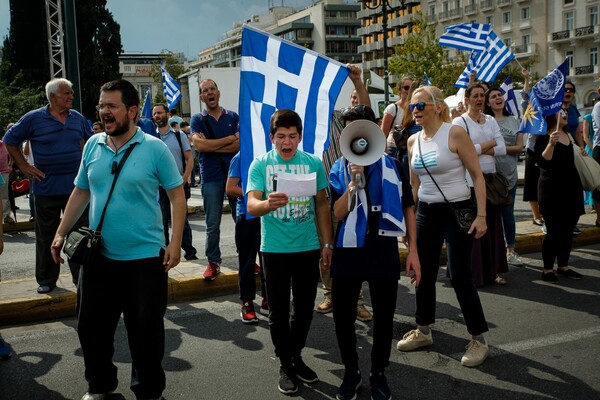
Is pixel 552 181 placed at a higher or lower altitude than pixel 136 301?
higher

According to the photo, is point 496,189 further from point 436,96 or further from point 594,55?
point 594,55

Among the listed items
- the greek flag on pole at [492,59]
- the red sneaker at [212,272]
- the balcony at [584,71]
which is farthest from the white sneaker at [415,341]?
the balcony at [584,71]

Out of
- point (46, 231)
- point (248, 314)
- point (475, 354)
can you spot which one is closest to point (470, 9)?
point (46, 231)

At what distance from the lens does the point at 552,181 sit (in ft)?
21.0

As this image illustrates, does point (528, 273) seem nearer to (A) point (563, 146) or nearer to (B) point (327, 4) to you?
(A) point (563, 146)

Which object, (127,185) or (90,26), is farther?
(90,26)

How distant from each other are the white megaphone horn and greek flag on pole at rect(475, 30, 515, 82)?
6.96 metres

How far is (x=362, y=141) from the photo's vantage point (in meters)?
3.54

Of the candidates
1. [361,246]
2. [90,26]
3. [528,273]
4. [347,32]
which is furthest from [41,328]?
[347,32]

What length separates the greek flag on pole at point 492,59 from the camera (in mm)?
9953

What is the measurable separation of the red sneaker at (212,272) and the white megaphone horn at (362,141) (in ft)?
9.90

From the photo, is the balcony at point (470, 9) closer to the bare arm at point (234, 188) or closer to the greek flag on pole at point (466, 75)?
the greek flag on pole at point (466, 75)

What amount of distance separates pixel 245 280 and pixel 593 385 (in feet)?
9.18

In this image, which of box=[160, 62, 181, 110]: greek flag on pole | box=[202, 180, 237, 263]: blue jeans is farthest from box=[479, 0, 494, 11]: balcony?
box=[202, 180, 237, 263]: blue jeans
